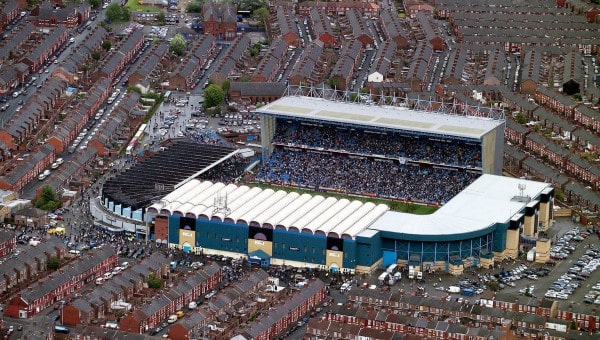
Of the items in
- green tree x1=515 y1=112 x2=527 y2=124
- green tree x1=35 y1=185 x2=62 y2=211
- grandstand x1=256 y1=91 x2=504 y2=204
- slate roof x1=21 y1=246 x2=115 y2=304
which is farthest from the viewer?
green tree x1=515 y1=112 x2=527 y2=124

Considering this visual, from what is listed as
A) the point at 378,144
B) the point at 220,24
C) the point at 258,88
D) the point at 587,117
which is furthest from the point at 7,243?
the point at 220,24

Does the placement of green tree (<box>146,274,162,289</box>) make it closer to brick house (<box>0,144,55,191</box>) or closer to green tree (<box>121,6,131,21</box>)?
brick house (<box>0,144,55,191</box>)

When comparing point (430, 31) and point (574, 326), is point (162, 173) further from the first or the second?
point (430, 31)

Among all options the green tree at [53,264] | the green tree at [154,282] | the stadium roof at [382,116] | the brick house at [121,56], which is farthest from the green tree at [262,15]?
the green tree at [154,282]

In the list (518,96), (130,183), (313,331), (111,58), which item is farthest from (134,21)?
(313,331)

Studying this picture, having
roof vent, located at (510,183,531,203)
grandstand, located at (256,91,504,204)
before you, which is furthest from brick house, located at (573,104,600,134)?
roof vent, located at (510,183,531,203)

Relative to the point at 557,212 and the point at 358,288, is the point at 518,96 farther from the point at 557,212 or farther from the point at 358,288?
the point at 358,288

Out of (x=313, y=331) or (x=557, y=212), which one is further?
(x=557, y=212)
